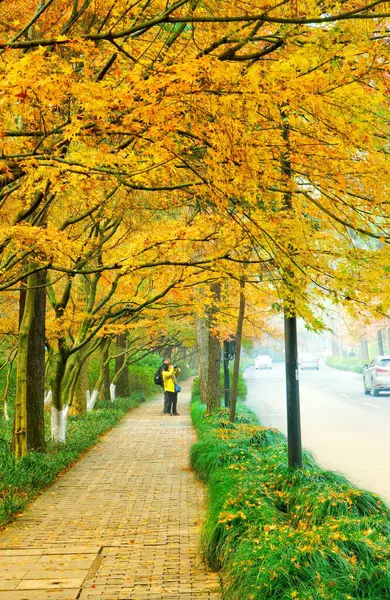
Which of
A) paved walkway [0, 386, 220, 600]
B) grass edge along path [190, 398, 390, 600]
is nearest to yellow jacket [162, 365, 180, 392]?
paved walkway [0, 386, 220, 600]

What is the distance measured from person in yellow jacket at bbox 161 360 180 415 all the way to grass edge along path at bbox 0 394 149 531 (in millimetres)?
6604

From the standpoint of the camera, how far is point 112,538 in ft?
24.3

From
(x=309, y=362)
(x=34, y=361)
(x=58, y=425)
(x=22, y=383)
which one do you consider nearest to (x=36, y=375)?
(x=34, y=361)

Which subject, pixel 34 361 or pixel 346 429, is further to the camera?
pixel 346 429

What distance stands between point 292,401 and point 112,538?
7.88 feet

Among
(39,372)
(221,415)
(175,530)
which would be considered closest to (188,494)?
(175,530)

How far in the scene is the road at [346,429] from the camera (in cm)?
1164

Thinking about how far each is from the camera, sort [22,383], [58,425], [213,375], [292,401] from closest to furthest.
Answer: [292,401], [22,383], [58,425], [213,375]

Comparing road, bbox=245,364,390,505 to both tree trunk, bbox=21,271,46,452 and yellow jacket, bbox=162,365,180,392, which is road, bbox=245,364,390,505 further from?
tree trunk, bbox=21,271,46,452

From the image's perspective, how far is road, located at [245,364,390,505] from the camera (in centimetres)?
1164

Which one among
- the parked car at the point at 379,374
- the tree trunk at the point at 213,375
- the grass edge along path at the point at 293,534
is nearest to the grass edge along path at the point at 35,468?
the grass edge along path at the point at 293,534

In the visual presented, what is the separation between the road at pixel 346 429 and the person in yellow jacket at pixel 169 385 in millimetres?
2857

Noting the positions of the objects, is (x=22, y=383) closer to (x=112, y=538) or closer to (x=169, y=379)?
(x=112, y=538)

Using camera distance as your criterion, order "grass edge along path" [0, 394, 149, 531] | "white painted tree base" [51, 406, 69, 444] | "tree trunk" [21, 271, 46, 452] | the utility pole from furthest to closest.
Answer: "white painted tree base" [51, 406, 69, 444], "tree trunk" [21, 271, 46, 452], "grass edge along path" [0, 394, 149, 531], the utility pole
